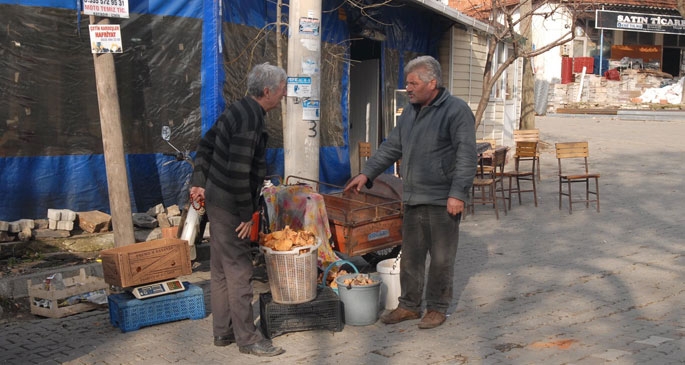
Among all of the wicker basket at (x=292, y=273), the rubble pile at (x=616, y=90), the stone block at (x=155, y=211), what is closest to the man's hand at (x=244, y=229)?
the wicker basket at (x=292, y=273)

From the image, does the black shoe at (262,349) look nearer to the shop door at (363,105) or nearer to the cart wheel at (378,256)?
the cart wheel at (378,256)

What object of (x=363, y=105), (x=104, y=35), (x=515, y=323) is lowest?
(x=515, y=323)

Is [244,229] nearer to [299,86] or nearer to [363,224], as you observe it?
[363,224]

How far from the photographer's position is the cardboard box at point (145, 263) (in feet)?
19.0

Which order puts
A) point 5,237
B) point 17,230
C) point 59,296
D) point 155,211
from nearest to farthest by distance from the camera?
point 59,296 < point 5,237 < point 17,230 < point 155,211

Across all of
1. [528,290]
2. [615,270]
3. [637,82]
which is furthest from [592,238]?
[637,82]

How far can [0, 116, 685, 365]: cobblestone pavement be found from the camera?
17.2 ft

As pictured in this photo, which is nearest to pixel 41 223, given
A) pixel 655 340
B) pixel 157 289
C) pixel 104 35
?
pixel 104 35

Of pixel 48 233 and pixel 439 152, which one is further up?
pixel 439 152

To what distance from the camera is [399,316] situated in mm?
6008

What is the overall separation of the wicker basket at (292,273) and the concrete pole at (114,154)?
8.04ft

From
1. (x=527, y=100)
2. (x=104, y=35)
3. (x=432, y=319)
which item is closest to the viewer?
(x=432, y=319)

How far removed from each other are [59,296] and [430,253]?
10.6 ft

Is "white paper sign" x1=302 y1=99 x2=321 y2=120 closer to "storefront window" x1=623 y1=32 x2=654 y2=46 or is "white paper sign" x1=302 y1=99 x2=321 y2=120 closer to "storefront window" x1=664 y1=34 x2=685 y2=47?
"storefront window" x1=623 y1=32 x2=654 y2=46
